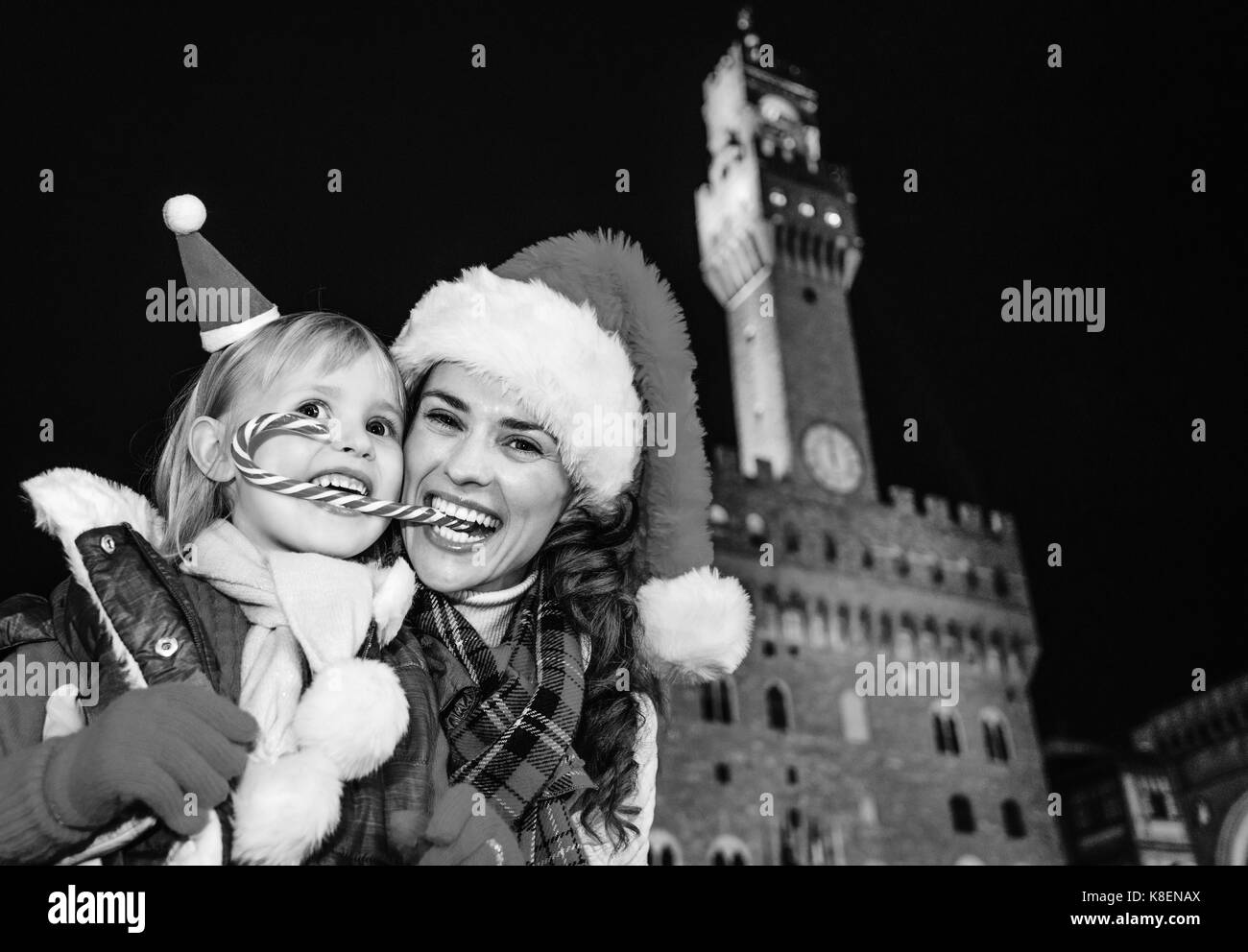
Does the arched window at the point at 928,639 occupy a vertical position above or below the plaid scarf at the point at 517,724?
above

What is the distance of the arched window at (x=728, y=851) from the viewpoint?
1658 cm

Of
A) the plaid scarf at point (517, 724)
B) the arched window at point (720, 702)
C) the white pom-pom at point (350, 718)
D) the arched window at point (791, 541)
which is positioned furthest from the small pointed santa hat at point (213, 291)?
the arched window at point (791, 541)

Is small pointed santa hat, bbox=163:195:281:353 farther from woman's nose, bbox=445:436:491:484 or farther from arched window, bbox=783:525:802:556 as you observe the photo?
arched window, bbox=783:525:802:556

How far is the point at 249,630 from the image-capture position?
2.24 metres

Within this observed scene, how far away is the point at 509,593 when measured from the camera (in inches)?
111

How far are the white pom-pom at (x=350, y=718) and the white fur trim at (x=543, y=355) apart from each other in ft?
2.90

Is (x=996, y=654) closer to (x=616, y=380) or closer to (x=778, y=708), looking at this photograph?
(x=778, y=708)

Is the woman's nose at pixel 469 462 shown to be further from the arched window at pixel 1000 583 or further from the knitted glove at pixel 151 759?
the arched window at pixel 1000 583

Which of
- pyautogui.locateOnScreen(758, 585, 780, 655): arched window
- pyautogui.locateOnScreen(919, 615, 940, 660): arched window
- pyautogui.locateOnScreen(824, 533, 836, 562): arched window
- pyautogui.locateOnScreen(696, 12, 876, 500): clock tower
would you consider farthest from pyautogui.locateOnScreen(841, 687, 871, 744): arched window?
pyautogui.locateOnScreen(696, 12, 876, 500): clock tower

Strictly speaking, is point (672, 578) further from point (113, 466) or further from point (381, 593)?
point (113, 466)

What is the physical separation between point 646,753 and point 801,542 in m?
17.6

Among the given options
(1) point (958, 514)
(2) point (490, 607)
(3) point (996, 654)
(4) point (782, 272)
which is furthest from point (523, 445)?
(4) point (782, 272)

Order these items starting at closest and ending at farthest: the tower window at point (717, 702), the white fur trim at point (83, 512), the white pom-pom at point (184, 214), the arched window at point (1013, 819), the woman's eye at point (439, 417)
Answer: the white fur trim at point (83, 512)
the white pom-pom at point (184, 214)
the woman's eye at point (439, 417)
the tower window at point (717, 702)
the arched window at point (1013, 819)
